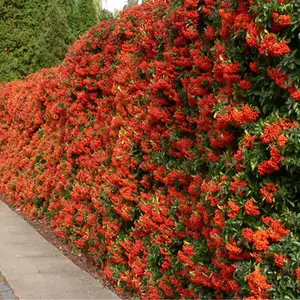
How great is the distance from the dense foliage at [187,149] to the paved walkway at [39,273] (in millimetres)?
285

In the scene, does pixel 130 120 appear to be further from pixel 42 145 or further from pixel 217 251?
pixel 42 145

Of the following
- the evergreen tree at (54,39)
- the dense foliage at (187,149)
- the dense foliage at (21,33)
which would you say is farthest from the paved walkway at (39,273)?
the dense foliage at (21,33)

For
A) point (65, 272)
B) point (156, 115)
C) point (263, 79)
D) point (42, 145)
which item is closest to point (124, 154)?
point (156, 115)

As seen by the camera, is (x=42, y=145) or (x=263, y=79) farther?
(x=42, y=145)

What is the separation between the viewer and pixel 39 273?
6520 mm

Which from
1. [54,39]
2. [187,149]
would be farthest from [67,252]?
[54,39]

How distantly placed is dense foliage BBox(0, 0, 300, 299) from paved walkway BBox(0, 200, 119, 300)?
285mm

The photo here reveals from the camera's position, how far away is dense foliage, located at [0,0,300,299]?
3094mm

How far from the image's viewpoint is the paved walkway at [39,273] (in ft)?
19.0

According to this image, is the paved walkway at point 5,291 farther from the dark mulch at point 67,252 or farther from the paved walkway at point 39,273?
the dark mulch at point 67,252

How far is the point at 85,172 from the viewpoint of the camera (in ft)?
23.2

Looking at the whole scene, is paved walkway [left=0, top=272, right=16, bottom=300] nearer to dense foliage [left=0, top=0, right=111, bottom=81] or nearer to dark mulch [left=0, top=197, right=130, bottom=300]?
dark mulch [left=0, top=197, right=130, bottom=300]

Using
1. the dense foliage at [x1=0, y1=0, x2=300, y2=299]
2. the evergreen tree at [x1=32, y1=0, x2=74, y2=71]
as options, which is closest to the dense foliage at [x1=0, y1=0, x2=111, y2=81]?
the evergreen tree at [x1=32, y1=0, x2=74, y2=71]

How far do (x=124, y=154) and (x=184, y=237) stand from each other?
1.43 meters
